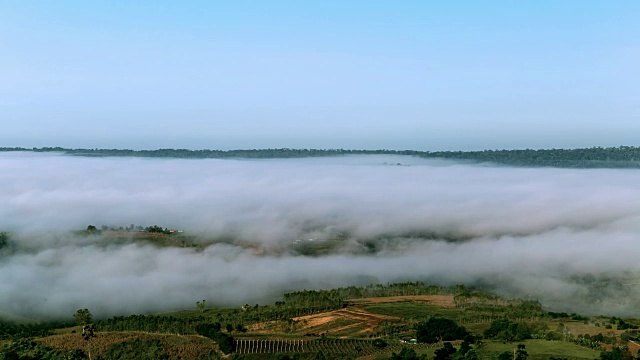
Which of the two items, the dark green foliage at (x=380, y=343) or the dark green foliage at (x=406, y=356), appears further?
the dark green foliage at (x=380, y=343)

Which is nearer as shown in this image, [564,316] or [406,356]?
[406,356]

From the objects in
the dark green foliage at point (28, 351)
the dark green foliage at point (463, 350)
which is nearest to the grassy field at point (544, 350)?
the dark green foliage at point (463, 350)

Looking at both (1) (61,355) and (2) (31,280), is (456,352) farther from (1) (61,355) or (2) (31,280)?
(2) (31,280)

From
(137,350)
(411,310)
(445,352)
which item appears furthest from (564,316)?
(137,350)

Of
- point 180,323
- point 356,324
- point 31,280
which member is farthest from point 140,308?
point 356,324

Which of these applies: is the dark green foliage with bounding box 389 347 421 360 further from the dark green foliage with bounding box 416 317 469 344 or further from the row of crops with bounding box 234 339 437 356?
the dark green foliage with bounding box 416 317 469 344

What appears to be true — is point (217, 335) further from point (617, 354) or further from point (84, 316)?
point (617, 354)

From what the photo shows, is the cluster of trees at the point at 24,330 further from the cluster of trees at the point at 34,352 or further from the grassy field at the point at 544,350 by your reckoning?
the grassy field at the point at 544,350
